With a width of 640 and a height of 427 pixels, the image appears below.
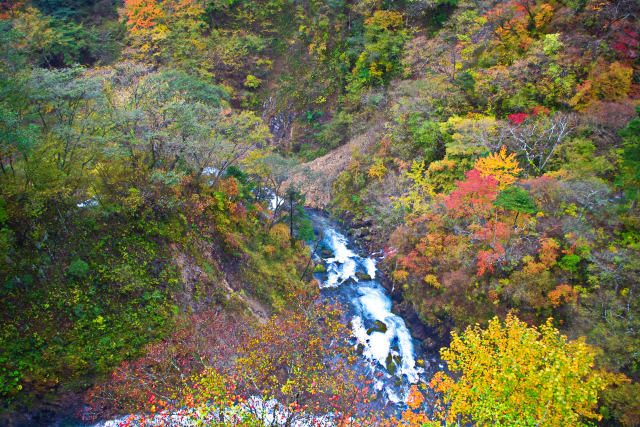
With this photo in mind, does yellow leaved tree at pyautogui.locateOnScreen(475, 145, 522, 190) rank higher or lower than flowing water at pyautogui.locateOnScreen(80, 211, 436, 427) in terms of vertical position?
higher

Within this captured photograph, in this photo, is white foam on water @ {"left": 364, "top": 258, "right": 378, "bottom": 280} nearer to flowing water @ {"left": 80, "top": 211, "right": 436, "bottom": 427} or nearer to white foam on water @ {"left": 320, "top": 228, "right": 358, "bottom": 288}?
flowing water @ {"left": 80, "top": 211, "right": 436, "bottom": 427}

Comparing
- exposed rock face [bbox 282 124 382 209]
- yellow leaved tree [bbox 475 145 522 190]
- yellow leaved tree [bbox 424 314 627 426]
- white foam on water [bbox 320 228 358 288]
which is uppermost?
yellow leaved tree [bbox 475 145 522 190]

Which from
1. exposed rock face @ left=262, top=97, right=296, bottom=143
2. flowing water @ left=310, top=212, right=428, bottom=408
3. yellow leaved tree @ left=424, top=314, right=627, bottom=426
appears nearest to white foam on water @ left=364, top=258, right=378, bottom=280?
flowing water @ left=310, top=212, right=428, bottom=408

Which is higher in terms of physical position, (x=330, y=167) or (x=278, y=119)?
(x=278, y=119)

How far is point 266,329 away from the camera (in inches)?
610

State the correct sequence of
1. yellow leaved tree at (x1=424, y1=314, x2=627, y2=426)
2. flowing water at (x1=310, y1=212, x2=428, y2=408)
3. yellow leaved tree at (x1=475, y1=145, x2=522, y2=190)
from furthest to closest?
flowing water at (x1=310, y1=212, x2=428, y2=408) → yellow leaved tree at (x1=475, y1=145, x2=522, y2=190) → yellow leaved tree at (x1=424, y1=314, x2=627, y2=426)

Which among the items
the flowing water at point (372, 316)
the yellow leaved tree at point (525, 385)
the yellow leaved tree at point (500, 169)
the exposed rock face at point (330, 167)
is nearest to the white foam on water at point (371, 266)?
the flowing water at point (372, 316)

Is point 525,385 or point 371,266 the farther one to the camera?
point 371,266

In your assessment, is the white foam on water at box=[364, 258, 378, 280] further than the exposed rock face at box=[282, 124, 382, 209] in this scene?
No

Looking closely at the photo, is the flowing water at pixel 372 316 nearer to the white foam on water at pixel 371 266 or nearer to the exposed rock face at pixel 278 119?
the white foam on water at pixel 371 266

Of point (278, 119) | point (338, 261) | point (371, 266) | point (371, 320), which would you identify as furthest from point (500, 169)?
point (278, 119)

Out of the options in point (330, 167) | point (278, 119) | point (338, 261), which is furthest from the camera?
point (278, 119)

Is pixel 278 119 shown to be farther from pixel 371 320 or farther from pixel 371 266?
pixel 371 320

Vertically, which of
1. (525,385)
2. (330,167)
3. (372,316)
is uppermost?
(525,385)
